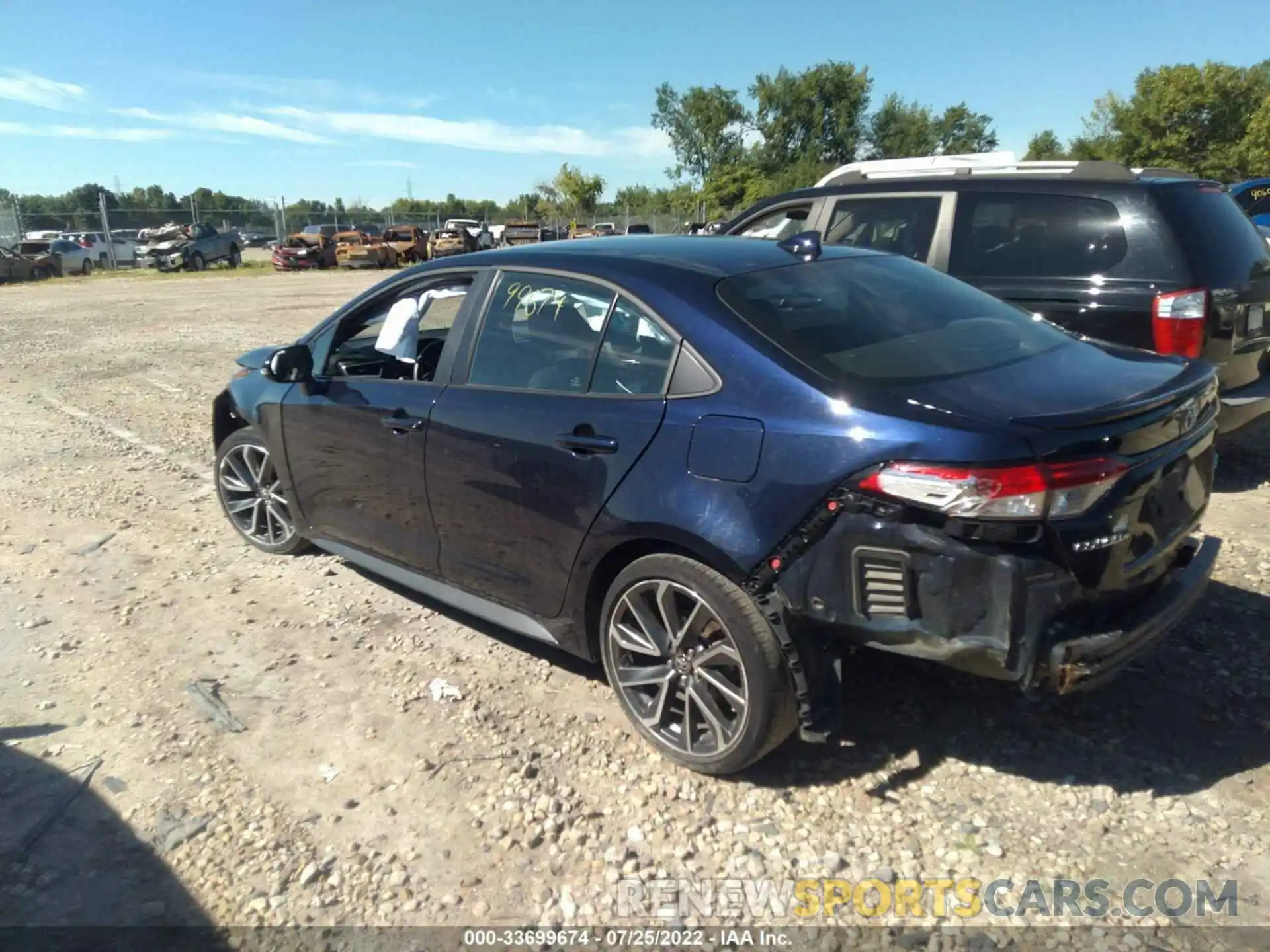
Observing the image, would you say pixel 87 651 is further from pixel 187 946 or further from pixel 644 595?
pixel 644 595

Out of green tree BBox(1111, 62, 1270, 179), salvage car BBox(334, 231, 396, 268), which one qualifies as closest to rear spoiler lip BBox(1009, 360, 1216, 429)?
salvage car BBox(334, 231, 396, 268)

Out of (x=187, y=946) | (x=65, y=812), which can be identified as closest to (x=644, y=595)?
(x=187, y=946)

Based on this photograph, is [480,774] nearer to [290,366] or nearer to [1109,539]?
[1109,539]

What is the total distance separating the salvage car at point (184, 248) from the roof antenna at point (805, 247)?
1369 inches

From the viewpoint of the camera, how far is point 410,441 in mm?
3848

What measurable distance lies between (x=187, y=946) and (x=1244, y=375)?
5.59m

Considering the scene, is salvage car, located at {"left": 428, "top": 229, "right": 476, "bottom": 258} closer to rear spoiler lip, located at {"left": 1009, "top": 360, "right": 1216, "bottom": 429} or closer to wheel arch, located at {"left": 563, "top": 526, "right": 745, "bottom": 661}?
wheel arch, located at {"left": 563, "top": 526, "right": 745, "bottom": 661}

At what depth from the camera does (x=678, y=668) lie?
3.09 meters

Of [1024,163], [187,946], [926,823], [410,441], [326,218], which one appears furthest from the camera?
[326,218]

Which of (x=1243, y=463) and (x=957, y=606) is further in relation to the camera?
(x=1243, y=463)

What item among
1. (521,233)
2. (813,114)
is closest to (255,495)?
(521,233)

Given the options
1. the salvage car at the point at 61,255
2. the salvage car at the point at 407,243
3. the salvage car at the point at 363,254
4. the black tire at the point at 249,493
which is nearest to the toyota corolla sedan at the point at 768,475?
the black tire at the point at 249,493

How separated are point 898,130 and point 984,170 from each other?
225 feet

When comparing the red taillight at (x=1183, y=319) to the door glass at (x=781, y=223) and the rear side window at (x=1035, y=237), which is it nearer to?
the rear side window at (x=1035, y=237)
